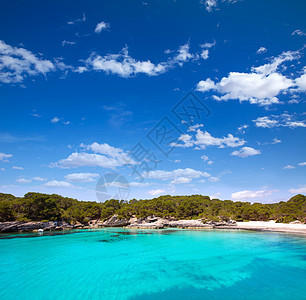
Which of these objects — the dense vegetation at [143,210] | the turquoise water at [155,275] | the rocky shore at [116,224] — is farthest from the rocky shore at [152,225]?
the turquoise water at [155,275]

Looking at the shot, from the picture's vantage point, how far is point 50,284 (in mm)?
12617

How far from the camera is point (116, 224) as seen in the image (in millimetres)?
59719

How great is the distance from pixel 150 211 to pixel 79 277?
167ft

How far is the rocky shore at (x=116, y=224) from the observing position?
45.3 meters

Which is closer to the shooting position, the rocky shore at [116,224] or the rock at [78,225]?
the rocky shore at [116,224]

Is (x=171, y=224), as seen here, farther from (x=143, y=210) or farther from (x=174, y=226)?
(x=143, y=210)

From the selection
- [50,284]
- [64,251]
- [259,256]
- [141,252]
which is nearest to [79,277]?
[50,284]

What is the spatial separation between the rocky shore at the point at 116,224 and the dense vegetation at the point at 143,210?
1.78 meters

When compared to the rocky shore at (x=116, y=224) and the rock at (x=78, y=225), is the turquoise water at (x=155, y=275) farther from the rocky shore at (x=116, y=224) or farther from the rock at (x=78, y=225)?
the rock at (x=78, y=225)

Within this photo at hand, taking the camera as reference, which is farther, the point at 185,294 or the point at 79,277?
the point at 79,277

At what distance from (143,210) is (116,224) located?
9.62m

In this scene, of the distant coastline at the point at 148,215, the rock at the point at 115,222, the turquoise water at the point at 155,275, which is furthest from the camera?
the rock at the point at 115,222

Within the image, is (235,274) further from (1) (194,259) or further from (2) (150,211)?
(2) (150,211)

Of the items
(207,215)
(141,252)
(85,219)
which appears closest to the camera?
(141,252)
